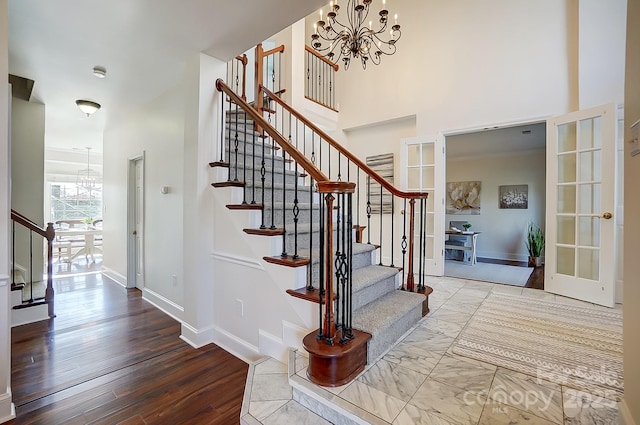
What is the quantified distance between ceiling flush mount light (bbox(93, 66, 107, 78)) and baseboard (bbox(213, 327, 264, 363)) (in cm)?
288

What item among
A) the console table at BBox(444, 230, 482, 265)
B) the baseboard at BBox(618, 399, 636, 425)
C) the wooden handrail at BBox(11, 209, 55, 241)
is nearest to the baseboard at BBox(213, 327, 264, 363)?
the baseboard at BBox(618, 399, 636, 425)

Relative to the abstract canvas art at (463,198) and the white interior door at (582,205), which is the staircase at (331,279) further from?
the abstract canvas art at (463,198)

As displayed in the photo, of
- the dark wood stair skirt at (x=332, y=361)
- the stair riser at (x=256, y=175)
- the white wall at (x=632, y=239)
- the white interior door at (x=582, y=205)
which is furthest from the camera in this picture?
the white interior door at (x=582, y=205)

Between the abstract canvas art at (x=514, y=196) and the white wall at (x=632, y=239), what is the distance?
595 centimetres

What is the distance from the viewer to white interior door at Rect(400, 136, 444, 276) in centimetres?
429

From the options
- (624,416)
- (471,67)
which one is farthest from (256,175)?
(471,67)

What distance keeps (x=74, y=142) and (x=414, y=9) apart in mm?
7628

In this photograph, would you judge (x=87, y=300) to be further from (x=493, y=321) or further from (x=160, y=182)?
(x=493, y=321)

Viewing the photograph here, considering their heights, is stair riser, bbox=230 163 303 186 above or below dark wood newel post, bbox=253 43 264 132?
below

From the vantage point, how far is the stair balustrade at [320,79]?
16.6ft

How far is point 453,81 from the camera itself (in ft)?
13.8

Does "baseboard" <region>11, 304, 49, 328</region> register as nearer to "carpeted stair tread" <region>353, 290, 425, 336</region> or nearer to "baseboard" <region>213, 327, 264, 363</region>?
"baseboard" <region>213, 327, 264, 363</region>

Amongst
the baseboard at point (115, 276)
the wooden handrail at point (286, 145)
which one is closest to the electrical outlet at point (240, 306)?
the wooden handrail at point (286, 145)

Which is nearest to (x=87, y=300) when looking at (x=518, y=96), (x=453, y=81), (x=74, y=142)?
(x=74, y=142)
